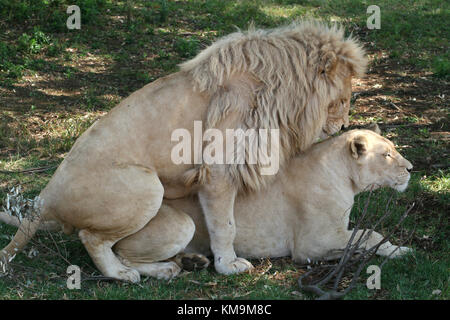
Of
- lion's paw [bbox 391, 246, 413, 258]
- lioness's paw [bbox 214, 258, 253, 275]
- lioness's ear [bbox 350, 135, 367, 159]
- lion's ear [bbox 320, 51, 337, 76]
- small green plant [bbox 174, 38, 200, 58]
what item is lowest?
lioness's paw [bbox 214, 258, 253, 275]

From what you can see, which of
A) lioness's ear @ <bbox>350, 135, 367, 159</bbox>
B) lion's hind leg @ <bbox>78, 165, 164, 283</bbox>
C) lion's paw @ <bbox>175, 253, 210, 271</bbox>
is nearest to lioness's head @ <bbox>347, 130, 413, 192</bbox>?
lioness's ear @ <bbox>350, 135, 367, 159</bbox>

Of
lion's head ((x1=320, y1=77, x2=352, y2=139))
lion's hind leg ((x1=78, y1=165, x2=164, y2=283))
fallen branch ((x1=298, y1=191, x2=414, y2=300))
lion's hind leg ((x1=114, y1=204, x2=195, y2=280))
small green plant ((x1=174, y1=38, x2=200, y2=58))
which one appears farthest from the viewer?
small green plant ((x1=174, y1=38, x2=200, y2=58))

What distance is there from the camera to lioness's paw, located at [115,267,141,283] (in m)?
5.01

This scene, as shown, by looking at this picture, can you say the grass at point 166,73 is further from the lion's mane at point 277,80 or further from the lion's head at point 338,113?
the lion's mane at point 277,80

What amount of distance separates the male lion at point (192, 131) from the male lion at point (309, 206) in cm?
18

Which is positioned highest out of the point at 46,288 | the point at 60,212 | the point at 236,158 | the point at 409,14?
the point at 409,14

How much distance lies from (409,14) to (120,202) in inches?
328

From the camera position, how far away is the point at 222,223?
16.8ft

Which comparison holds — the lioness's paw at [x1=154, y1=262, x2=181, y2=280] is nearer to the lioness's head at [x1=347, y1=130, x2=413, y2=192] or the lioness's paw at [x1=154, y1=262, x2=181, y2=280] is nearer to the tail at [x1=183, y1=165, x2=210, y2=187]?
the tail at [x1=183, y1=165, x2=210, y2=187]

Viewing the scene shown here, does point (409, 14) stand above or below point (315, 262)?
above

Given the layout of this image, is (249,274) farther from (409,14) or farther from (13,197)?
(409,14)

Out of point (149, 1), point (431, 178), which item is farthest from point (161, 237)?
point (149, 1)

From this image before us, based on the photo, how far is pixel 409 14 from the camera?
38.1 feet

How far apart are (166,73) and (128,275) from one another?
17.0 feet
